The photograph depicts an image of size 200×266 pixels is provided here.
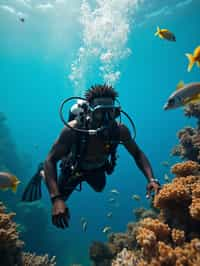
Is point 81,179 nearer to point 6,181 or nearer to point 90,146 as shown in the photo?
point 90,146

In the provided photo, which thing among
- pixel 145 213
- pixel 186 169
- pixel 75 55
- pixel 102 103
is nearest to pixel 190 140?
pixel 145 213

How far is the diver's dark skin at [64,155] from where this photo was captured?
115 inches

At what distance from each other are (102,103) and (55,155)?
112cm

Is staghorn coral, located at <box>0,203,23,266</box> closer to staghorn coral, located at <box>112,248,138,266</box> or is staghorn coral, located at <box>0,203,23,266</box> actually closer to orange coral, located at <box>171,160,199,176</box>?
staghorn coral, located at <box>112,248,138,266</box>

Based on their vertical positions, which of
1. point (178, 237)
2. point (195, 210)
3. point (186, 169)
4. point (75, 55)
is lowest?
point (178, 237)

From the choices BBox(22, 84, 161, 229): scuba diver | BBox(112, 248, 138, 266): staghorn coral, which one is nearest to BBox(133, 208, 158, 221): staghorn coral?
BBox(112, 248, 138, 266): staghorn coral

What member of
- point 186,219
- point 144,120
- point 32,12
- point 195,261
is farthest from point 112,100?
point 144,120

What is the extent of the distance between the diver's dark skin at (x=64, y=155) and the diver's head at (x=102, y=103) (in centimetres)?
41

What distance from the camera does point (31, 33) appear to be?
34.3 metres

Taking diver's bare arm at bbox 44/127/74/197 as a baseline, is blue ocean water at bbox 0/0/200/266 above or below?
above

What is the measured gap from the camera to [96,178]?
4.69 meters

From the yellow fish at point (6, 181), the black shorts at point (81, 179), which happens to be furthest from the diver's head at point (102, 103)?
the yellow fish at point (6, 181)

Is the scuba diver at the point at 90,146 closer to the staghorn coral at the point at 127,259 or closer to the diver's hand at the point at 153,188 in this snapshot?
the diver's hand at the point at 153,188

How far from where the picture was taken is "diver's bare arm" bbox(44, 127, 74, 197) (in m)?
3.43
